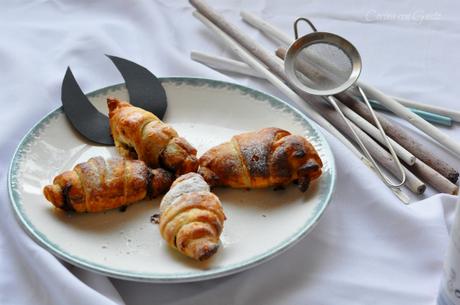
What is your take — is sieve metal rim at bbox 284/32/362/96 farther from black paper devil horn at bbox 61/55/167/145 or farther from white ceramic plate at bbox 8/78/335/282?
black paper devil horn at bbox 61/55/167/145

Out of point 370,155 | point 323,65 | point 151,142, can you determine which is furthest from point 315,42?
point 151,142

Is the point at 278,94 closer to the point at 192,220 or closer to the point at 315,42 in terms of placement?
the point at 315,42

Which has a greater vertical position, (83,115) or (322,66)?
(322,66)

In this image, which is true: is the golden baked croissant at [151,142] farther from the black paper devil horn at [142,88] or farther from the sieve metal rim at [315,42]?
the sieve metal rim at [315,42]

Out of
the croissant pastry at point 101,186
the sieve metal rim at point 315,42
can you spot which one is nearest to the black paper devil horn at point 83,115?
the croissant pastry at point 101,186

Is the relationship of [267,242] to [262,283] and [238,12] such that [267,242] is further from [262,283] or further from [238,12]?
[238,12]

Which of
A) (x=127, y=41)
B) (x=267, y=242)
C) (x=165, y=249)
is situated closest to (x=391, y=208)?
(x=267, y=242)
